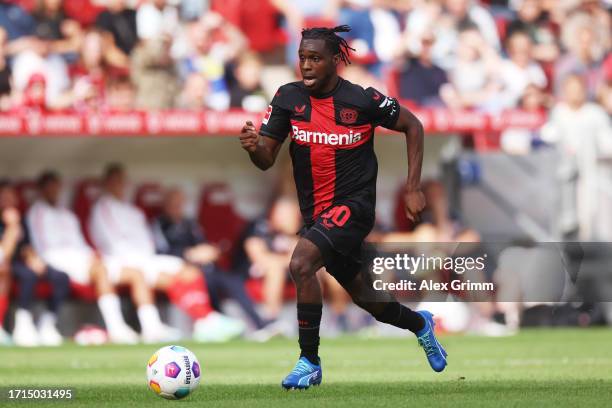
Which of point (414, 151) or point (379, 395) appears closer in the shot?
point (379, 395)

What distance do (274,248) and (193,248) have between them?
105cm

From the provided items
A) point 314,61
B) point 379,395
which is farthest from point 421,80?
point 379,395

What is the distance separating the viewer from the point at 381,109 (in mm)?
8102

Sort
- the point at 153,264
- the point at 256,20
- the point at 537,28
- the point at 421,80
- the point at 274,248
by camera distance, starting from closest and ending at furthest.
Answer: the point at 153,264 → the point at 274,248 → the point at 421,80 → the point at 256,20 → the point at 537,28

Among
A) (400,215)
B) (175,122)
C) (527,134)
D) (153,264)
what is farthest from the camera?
(527,134)

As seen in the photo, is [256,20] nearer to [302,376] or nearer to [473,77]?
[473,77]

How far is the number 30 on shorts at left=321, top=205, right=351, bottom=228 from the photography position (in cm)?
791

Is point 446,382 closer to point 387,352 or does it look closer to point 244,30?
point 387,352

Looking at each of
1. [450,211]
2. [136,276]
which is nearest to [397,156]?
[450,211]

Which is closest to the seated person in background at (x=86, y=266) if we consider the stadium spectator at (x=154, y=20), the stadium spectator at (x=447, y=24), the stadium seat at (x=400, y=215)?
the stadium spectator at (x=154, y=20)

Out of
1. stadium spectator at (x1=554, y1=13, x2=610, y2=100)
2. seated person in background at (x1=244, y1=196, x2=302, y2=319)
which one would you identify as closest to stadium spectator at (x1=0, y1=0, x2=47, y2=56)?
seated person in background at (x1=244, y1=196, x2=302, y2=319)

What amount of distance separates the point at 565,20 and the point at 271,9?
15.9 feet

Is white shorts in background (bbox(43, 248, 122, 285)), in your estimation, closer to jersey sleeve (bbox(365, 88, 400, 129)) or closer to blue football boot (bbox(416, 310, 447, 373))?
blue football boot (bbox(416, 310, 447, 373))

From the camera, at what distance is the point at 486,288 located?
8742 mm
